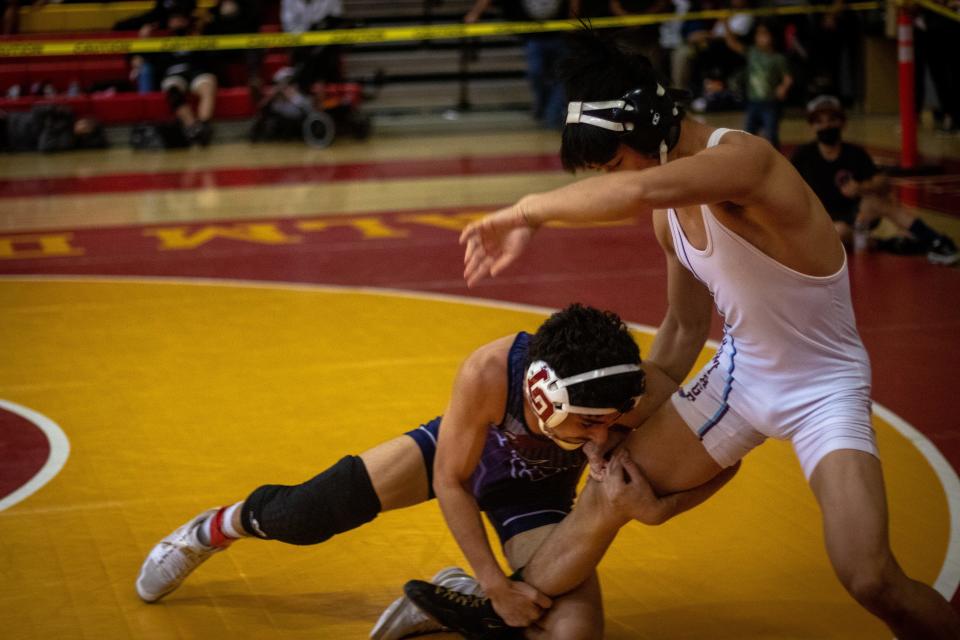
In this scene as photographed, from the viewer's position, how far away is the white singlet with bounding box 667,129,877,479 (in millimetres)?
3100

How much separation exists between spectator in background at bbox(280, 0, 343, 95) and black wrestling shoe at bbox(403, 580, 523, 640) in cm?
1100

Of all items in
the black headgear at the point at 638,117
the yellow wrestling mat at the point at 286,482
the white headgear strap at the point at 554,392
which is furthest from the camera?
the yellow wrestling mat at the point at 286,482

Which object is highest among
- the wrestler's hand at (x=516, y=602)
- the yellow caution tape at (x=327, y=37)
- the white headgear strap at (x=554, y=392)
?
the yellow caution tape at (x=327, y=37)

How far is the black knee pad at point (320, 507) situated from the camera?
141 inches

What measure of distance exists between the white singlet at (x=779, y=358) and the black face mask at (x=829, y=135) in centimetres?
489

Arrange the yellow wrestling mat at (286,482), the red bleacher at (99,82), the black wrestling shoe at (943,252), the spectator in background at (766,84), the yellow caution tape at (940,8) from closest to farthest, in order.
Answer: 1. the yellow wrestling mat at (286,482)
2. the black wrestling shoe at (943,252)
3. the yellow caution tape at (940,8)
4. the spectator in background at (766,84)
5. the red bleacher at (99,82)

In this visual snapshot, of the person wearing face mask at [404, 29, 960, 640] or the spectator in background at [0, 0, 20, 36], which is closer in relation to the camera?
the person wearing face mask at [404, 29, 960, 640]

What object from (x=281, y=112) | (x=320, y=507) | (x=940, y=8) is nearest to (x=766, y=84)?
(x=940, y=8)

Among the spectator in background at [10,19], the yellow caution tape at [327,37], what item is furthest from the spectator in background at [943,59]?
the spectator in background at [10,19]

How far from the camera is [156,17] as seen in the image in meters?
15.2

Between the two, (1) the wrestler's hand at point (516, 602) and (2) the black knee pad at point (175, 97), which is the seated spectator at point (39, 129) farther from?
(1) the wrestler's hand at point (516, 602)

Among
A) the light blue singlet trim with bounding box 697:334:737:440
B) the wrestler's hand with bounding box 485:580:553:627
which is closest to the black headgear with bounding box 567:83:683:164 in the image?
the light blue singlet trim with bounding box 697:334:737:440

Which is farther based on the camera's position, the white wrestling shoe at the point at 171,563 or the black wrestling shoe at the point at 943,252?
the black wrestling shoe at the point at 943,252

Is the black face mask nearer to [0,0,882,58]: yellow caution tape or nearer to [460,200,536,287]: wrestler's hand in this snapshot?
[0,0,882,58]: yellow caution tape
